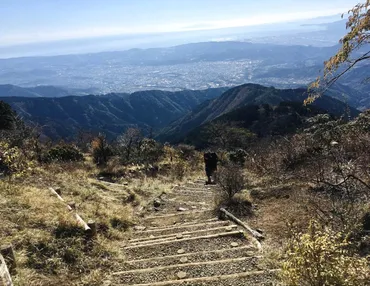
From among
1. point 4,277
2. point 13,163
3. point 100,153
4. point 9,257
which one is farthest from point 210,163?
point 4,277

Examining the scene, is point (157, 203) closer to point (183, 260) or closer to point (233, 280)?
point (183, 260)

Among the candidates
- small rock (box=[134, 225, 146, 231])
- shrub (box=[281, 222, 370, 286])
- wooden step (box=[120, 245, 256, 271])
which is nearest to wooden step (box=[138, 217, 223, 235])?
small rock (box=[134, 225, 146, 231])

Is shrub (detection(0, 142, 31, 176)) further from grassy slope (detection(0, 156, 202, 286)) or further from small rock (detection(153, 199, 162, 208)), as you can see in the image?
small rock (detection(153, 199, 162, 208))

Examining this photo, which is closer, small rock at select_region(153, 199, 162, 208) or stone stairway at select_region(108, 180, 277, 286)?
stone stairway at select_region(108, 180, 277, 286)

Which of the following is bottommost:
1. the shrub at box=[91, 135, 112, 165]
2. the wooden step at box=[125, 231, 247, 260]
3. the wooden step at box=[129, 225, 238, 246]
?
the shrub at box=[91, 135, 112, 165]

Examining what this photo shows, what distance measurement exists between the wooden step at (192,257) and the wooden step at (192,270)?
24cm

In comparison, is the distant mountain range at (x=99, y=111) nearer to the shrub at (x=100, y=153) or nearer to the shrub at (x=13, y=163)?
the shrub at (x=100, y=153)

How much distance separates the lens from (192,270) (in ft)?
15.5

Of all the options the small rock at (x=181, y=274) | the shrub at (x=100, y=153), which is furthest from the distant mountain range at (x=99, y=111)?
the small rock at (x=181, y=274)

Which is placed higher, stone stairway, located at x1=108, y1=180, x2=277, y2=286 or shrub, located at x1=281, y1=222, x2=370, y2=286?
shrub, located at x1=281, y1=222, x2=370, y2=286

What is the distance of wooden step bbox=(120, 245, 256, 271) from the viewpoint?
5203mm

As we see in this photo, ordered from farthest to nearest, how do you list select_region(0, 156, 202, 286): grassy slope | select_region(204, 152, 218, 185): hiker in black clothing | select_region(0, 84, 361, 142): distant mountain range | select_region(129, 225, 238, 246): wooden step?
1. select_region(0, 84, 361, 142): distant mountain range
2. select_region(204, 152, 218, 185): hiker in black clothing
3. select_region(129, 225, 238, 246): wooden step
4. select_region(0, 156, 202, 286): grassy slope

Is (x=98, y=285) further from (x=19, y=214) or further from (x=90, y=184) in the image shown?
(x=90, y=184)

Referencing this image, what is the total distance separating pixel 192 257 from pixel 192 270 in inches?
23.4
